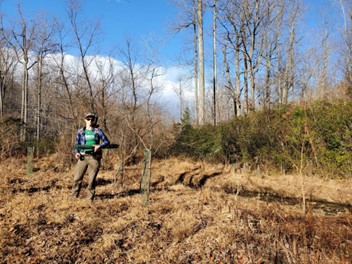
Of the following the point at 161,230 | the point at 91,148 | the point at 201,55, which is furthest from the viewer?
the point at 201,55

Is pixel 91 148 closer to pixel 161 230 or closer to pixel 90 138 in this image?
pixel 90 138

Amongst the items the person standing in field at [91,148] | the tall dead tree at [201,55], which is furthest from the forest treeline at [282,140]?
the person standing in field at [91,148]

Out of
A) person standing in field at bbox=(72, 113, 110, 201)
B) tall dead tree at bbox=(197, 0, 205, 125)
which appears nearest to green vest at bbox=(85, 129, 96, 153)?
person standing in field at bbox=(72, 113, 110, 201)

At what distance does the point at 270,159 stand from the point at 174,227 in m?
7.03

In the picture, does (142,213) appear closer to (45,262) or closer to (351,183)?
(45,262)

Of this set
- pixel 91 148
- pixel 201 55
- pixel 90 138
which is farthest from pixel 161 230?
pixel 201 55

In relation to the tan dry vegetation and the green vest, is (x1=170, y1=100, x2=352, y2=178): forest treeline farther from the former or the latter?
the green vest

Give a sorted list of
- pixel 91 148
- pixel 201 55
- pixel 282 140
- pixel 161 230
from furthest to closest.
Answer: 1. pixel 201 55
2. pixel 282 140
3. pixel 91 148
4. pixel 161 230

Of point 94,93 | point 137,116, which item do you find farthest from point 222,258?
point 94,93

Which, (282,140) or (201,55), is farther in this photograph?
(201,55)

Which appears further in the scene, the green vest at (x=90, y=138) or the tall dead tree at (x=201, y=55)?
the tall dead tree at (x=201, y=55)

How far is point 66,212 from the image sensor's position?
4688mm

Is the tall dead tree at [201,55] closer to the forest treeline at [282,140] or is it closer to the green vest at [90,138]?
the forest treeline at [282,140]

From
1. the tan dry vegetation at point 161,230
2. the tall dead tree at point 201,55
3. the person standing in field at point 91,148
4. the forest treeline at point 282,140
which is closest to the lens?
the tan dry vegetation at point 161,230
